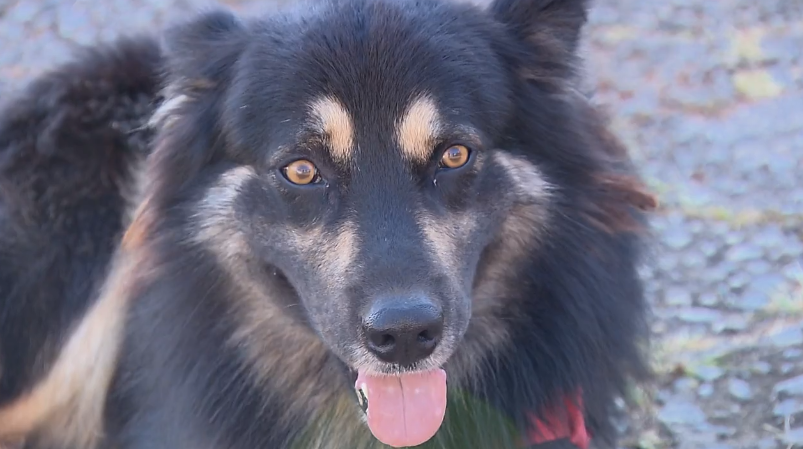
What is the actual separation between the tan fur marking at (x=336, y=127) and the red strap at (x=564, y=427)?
3.53ft

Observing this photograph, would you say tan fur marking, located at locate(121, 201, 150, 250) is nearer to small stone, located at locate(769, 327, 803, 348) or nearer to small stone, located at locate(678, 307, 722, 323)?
small stone, located at locate(678, 307, 722, 323)

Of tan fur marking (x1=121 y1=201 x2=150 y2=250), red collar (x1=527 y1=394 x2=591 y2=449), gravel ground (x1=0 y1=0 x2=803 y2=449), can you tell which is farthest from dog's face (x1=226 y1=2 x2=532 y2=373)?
gravel ground (x1=0 y1=0 x2=803 y2=449)

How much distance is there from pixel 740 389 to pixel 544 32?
6.21ft

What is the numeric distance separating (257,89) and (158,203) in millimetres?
566

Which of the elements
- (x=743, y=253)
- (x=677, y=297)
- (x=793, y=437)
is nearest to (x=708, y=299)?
(x=677, y=297)

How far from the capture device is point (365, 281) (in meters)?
2.51

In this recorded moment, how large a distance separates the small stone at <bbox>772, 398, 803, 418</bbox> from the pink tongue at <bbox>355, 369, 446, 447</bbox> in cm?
178

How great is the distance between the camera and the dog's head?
8.38 feet

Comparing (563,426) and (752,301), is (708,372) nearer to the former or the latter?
(752,301)

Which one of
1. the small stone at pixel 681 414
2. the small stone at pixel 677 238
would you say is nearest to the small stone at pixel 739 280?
the small stone at pixel 677 238

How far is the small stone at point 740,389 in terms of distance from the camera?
3879 mm

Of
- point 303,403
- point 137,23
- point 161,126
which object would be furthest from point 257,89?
point 137,23

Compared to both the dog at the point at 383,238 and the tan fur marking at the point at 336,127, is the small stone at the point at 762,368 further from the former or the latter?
the tan fur marking at the point at 336,127

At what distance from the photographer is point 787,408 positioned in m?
3.77
